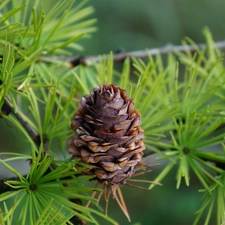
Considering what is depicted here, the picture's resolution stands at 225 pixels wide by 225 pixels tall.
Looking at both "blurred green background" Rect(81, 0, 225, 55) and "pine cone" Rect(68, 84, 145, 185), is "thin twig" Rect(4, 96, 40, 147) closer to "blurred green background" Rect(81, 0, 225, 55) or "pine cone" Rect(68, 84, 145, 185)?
"pine cone" Rect(68, 84, 145, 185)

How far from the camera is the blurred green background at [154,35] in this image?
3.89 ft

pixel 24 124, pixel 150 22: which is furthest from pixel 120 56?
pixel 150 22

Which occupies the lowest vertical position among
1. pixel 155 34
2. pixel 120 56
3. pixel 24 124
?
pixel 24 124

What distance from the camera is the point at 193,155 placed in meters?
0.50

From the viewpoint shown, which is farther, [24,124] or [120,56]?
[120,56]

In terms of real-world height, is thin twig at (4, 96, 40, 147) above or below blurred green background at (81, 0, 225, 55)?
below

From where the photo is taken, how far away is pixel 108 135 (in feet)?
1.41

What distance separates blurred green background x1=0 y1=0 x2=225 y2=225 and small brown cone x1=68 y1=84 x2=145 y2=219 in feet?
2.23

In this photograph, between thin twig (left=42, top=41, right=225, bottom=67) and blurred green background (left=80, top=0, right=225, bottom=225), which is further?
blurred green background (left=80, top=0, right=225, bottom=225)

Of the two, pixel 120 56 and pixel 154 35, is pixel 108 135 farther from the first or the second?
pixel 154 35

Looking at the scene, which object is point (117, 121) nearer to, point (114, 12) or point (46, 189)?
point (46, 189)

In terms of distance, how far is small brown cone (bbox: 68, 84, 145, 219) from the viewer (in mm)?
427

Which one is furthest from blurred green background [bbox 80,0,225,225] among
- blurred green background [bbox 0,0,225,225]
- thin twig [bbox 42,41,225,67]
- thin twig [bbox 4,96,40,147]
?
thin twig [bbox 4,96,40,147]

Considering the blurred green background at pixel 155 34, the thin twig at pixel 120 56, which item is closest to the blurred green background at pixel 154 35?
the blurred green background at pixel 155 34
